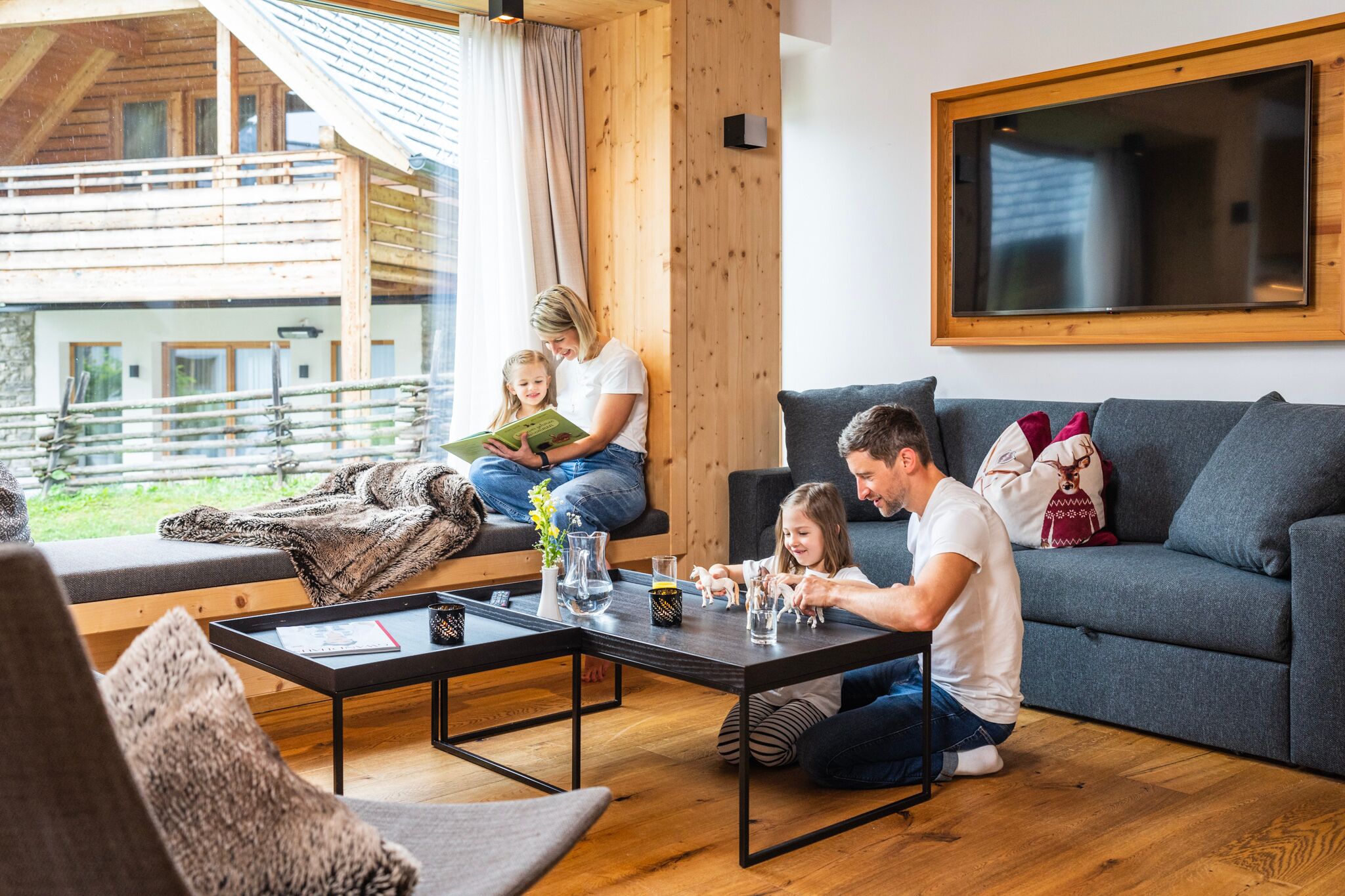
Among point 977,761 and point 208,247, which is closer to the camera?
point 977,761

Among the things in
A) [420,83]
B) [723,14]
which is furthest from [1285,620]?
[420,83]

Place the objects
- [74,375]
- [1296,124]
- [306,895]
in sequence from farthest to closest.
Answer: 1. [74,375]
2. [1296,124]
3. [306,895]

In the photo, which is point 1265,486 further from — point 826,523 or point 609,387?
point 609,387

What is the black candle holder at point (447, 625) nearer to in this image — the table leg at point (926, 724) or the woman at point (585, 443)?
the table leg at point (926, 724)

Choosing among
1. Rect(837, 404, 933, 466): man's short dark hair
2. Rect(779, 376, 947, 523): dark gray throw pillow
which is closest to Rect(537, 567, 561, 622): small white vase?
Rect(837, 404, 933, 466): man's short dark hair

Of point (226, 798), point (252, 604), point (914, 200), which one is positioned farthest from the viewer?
point (914, 200)

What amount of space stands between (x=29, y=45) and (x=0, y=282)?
2.39 ft

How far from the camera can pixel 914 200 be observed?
4.79 m

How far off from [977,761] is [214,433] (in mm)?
2758

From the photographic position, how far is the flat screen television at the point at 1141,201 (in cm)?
371

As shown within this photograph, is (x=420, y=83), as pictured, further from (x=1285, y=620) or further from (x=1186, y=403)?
(x=1285, y=620)

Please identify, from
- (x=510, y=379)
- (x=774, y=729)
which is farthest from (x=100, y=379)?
(x=774, y=729)

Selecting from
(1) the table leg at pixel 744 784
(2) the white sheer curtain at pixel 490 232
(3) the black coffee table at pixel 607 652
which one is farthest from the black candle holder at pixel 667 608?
(2) the white sheer curtain at pixel 490 232

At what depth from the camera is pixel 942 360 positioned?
15.5 ft
